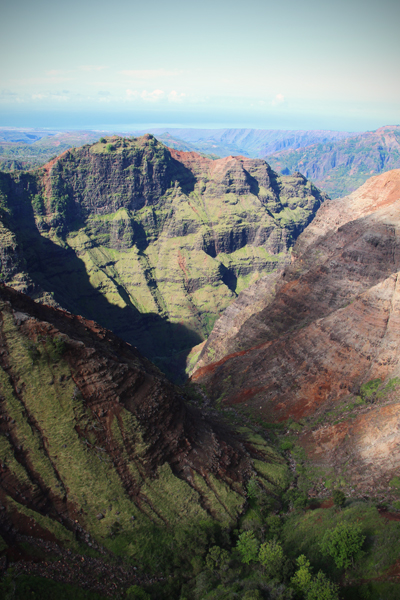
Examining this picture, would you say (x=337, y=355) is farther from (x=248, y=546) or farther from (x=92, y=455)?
(x=92, y=455)

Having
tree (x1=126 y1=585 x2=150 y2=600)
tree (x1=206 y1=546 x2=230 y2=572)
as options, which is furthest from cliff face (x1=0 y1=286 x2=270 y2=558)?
tree (x1=206 y1=546 x2=230 y2=572)

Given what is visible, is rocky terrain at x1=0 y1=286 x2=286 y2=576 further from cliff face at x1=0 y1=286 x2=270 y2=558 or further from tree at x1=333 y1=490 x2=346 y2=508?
tree at x1=333 y1=490 x2=346 y2=508

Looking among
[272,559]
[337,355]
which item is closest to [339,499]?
[272,559]

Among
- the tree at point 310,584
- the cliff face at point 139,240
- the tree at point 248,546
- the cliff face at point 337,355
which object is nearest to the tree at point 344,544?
the tree at point 310,584

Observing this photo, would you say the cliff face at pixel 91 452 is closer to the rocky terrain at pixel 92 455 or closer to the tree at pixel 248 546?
the rocky terrain at pixel 92 455

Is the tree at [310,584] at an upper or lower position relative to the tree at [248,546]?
upper
